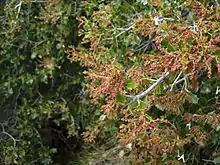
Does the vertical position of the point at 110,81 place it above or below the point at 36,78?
above

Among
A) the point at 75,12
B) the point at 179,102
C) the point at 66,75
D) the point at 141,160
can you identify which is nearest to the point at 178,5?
the point at 179,102

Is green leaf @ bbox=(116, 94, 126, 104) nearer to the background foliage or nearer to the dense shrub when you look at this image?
the background foliage

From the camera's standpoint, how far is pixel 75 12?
3.22m

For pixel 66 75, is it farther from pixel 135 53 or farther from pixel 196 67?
pixel 196 67

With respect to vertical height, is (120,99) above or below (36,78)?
above

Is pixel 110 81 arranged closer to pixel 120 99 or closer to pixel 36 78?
pixel 120 99

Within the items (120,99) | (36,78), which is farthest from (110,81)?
(36,78)

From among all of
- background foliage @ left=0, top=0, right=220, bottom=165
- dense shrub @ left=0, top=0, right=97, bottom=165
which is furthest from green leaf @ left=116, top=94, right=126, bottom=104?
dense shrub @ left=0, top=0, right=97, bottom=165

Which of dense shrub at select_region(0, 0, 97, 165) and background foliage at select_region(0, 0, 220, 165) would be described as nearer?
background foliage at select_region(0, 0, 220, 165)

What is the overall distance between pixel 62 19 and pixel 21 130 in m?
0.88

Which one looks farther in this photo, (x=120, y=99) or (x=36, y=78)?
(x=36, y=78)

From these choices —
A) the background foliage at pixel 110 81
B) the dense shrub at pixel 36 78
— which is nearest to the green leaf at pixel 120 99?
the background foliage at pixel 110 81

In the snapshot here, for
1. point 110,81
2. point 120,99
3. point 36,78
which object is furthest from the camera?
point 36,78

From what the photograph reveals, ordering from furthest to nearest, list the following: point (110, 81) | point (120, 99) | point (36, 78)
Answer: point (36, 78) → point (120, 99) → point (110, 81)
